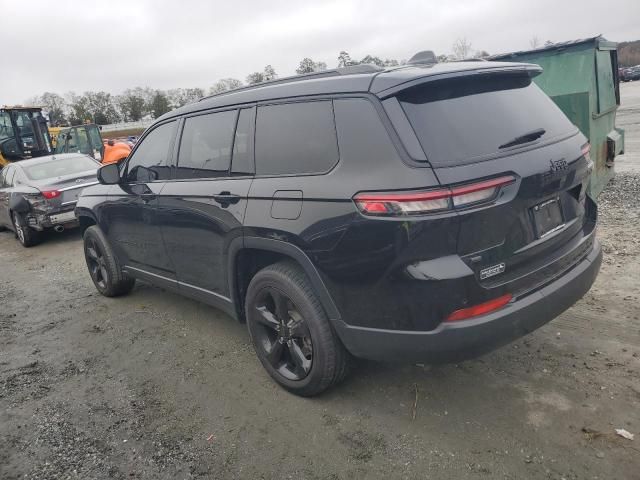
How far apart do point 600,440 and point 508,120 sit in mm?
1718

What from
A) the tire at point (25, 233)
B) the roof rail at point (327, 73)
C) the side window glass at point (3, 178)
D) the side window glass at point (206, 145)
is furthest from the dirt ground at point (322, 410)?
the side window glass at point (3, 178)

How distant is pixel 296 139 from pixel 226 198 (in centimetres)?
67

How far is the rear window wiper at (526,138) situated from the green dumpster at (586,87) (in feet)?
11.3

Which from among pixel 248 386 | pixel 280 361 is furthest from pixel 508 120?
pixel 248 386

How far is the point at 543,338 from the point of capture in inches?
141

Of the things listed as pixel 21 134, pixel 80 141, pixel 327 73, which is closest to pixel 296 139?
pixel 327 73

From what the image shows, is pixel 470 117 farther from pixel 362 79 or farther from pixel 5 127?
pixel 5 127

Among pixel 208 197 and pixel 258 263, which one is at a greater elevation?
pixel 208 197

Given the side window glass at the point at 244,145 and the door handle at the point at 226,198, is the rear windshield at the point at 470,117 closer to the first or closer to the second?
the side window glass at the point at 244,145

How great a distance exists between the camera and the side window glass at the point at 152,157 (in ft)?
13.5

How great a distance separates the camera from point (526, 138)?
8.85ft

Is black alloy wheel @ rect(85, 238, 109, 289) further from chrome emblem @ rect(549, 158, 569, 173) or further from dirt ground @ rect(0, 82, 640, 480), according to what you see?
chrome emblem @ rect(549, 158, 569, 173)

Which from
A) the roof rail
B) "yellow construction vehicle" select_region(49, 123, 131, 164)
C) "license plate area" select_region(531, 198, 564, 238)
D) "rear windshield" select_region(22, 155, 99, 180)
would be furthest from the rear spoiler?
"yellow construction vehicle" select_region(49, 123, 131, 164)

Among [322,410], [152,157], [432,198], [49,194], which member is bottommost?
[322,410]
